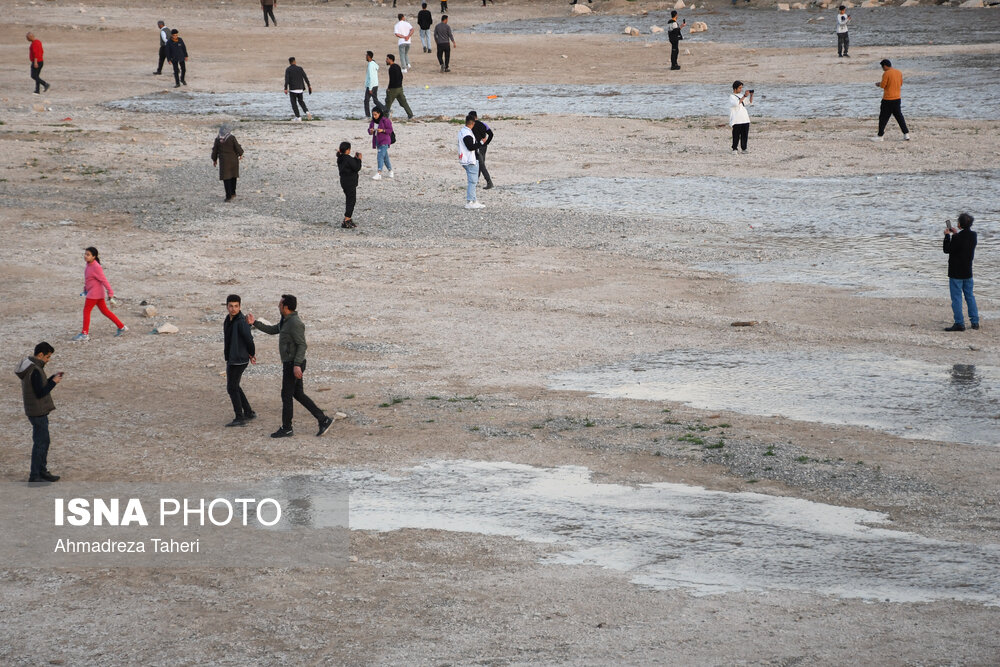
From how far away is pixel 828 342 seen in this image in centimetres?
1463

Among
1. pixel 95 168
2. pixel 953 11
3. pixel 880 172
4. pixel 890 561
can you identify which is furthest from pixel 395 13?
pixel 890 561

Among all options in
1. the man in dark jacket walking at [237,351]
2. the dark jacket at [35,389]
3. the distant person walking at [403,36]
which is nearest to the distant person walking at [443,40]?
the distant person walking at [403,36]

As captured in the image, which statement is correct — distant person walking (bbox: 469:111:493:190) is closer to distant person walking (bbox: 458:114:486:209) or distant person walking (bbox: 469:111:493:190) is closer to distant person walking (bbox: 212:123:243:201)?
distant person walking (bbox: 458:114:486:209)

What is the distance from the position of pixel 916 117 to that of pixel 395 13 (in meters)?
33.3

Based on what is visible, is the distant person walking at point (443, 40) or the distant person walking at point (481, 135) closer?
the distant person walking at point (481, 135)

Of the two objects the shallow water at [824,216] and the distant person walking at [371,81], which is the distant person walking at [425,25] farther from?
the shallow water at [824,216]

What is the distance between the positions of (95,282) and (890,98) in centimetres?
1801

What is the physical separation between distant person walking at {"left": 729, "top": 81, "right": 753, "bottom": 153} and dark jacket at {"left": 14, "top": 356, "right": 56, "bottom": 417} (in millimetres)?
17782

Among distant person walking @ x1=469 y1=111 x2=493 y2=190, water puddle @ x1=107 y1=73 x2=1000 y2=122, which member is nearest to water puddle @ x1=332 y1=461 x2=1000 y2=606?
distant person walking @ x1=469 y1=111 x2=493 y2=190

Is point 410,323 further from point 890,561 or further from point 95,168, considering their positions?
point 95,168

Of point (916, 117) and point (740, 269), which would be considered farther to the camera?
point (916, 117)

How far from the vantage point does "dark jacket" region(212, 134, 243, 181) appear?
2258 centimetres

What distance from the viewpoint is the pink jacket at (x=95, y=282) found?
1552 cm

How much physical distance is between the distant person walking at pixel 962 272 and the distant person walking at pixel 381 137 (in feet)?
41.7
